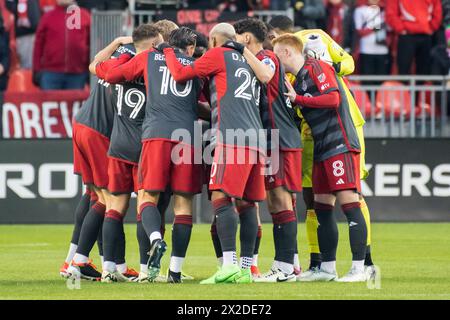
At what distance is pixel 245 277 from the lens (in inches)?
430

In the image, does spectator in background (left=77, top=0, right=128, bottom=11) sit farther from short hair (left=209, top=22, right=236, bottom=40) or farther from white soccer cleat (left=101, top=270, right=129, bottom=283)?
white soccer cleat (left=101, top=270, right=129, bottom=283)

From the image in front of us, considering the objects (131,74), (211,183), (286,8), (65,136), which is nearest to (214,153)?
(211,183)

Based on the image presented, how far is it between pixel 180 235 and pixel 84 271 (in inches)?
46.4

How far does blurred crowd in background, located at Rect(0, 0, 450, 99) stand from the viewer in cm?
1994

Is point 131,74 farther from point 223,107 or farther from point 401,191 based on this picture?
point 401,191

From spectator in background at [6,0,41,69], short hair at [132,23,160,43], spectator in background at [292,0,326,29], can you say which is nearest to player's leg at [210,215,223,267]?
short hair at [132,23,160,43]

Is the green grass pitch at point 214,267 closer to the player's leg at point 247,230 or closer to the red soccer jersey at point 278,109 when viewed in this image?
the player's leg at point 247,230

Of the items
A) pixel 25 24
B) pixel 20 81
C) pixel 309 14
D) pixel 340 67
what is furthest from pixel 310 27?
pixel 340 67

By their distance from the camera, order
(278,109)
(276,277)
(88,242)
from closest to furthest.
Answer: (276,277) → (278,109) → (88,242)

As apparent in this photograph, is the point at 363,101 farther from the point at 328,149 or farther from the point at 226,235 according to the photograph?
the point at 226,235

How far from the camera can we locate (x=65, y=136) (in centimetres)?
1847

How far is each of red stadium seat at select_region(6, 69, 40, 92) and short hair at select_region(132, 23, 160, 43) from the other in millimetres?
9187

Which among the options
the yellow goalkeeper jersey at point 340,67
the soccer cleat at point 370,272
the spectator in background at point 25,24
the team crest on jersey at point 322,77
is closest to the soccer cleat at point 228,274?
the soccer cleat at point 370,272

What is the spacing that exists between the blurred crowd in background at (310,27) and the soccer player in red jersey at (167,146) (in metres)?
8.89
